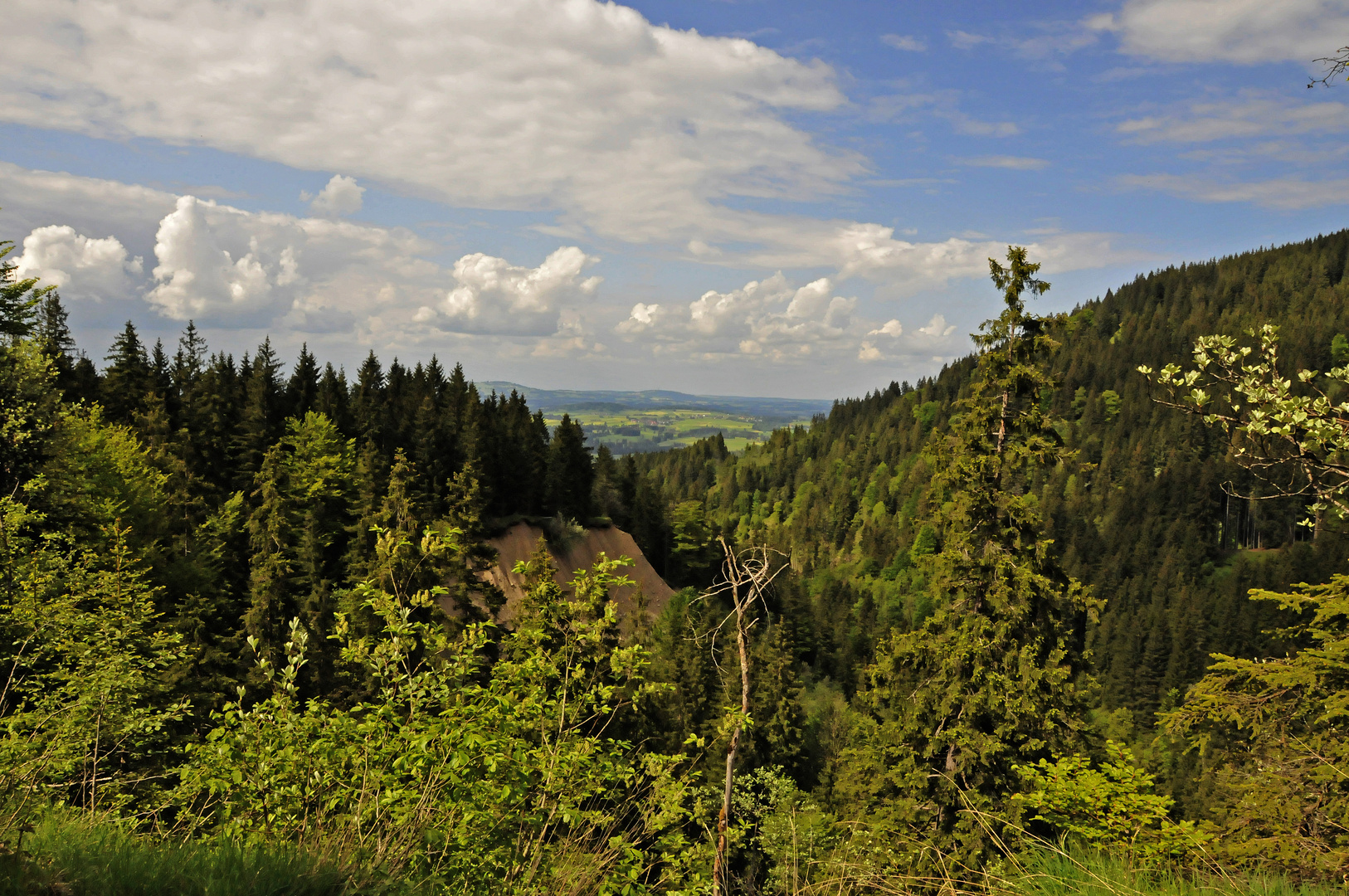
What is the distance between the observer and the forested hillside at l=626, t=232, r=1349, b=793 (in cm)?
9175

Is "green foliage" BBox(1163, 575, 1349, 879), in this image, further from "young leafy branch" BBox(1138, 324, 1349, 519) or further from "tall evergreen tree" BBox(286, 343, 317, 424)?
"tall evergreen tree" BBox(286, 343, 317, 424)

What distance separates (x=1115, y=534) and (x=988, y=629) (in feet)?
505

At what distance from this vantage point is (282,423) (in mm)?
52625

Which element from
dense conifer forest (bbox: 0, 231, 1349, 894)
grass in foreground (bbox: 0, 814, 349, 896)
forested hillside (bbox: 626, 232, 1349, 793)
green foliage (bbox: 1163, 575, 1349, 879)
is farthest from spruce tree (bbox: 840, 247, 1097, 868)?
forested hillside (bbox: 626, 232, 1349, 793)

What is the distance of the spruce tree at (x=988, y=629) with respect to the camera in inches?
589

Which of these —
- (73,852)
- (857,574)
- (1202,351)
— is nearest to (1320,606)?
(1202,351)

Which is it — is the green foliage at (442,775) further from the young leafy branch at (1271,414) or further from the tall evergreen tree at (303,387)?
the tall evergreen tree at (303,387)

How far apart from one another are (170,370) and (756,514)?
14877 cm

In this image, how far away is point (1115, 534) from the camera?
14500cm

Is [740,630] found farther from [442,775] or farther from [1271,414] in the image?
[1271,414]

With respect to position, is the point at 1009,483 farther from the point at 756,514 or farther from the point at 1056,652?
the point at 756,514

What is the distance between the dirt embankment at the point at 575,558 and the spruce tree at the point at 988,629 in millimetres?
29638

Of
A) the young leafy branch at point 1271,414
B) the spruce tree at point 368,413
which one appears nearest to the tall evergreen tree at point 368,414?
the spruce tree at point 368,413

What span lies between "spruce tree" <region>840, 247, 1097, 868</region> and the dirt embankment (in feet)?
97.2
